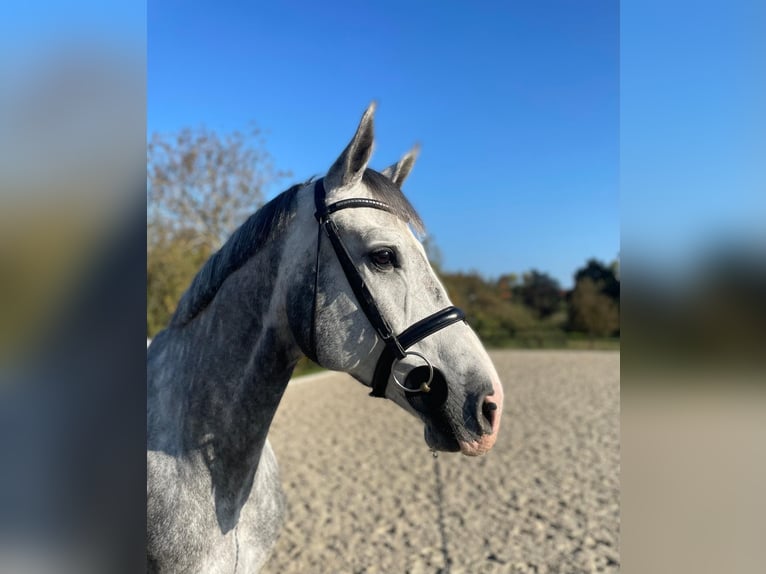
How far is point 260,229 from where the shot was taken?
155 centimetres

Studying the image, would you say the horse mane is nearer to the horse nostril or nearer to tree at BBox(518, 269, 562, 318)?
the horse nostril

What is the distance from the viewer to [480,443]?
1327mm

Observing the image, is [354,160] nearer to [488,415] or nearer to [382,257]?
[382,257]

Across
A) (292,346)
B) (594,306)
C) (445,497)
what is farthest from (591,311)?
(292,346)

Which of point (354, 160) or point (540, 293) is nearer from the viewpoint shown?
point (354, 160)

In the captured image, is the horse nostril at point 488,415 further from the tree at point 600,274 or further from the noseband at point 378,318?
the tree at point 600,274

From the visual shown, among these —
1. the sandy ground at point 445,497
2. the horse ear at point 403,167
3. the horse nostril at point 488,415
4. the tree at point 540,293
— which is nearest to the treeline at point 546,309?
the tree at point 540,293

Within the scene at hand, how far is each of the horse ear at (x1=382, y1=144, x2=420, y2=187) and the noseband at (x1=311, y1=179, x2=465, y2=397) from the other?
383mm

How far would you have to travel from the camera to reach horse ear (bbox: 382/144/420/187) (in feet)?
5.96

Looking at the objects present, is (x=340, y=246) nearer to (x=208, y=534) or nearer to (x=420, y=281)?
(x=420, y=281)

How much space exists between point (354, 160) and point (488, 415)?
2.72 ft
